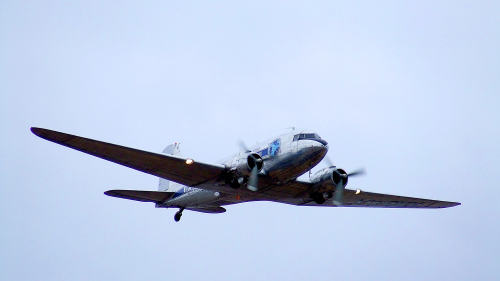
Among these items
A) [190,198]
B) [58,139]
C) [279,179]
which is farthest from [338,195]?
[58,139]

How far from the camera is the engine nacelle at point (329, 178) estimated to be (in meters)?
31.0

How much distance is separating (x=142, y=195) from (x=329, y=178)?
34.3ft

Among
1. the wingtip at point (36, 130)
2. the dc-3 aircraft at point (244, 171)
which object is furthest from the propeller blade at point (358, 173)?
the wingtip at point (36, 130)

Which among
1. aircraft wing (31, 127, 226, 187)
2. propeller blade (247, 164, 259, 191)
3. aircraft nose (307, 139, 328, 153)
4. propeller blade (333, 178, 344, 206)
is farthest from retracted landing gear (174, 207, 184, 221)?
aircraft nose (307, 139, 328, 153)

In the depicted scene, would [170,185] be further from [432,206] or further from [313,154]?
[432,206]

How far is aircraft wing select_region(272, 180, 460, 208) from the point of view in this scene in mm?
31547

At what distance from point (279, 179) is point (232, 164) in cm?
248

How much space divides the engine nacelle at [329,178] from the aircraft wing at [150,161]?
580cm

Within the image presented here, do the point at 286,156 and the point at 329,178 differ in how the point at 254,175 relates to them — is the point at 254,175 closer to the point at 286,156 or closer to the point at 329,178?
the point at 286,156

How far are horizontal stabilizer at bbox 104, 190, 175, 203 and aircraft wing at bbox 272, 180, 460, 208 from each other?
654 centimetres

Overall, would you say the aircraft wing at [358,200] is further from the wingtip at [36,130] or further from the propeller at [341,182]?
the wingtip at [36,130]

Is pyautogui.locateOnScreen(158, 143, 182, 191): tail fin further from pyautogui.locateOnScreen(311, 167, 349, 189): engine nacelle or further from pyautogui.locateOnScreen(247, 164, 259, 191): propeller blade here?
pyautogui.locateOnScreen(311, 167, 349, 189): engine nacelle

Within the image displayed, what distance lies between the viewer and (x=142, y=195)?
32656mm

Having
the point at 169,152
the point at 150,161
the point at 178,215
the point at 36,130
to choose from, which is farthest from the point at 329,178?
the point at 36,130
